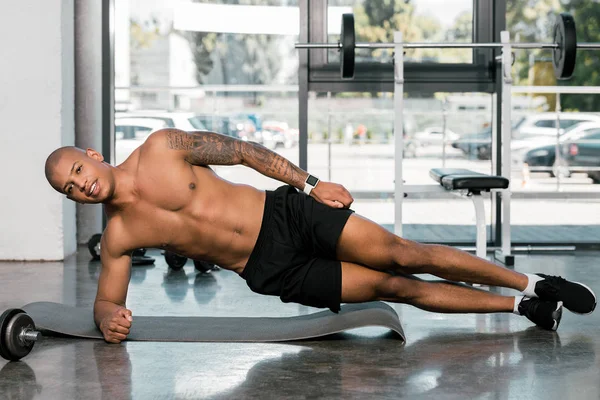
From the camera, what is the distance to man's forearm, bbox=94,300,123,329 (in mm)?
2549

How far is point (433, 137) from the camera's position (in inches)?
204

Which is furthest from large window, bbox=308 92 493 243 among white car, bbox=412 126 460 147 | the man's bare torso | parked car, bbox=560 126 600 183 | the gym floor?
the man's bare torso

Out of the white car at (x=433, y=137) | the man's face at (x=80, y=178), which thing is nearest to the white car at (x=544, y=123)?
the white car at (x=433, y=137)

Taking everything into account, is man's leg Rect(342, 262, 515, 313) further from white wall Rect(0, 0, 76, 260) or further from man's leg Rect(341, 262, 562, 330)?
white wall Rect(0, 0, 76, 260)

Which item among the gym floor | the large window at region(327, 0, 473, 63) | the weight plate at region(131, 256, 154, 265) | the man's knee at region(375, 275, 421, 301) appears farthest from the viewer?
the large window at region(327, 0, 473, 63)

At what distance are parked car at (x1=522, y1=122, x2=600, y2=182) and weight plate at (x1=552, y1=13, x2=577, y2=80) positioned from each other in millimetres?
933

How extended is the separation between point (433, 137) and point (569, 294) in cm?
256

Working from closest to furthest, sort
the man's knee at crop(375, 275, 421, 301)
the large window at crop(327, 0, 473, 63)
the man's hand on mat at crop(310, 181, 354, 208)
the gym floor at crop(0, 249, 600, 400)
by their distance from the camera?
the gym floor at crop(0, 249, 600, 400) < the man's hand on mat at crop(310, 181, 354, 208) < the man's knee at crop(375, 275, 421, 301) < the large window at crop(327, 0, 473, 63)

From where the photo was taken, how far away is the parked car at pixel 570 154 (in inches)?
204

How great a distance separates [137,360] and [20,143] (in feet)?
8.15

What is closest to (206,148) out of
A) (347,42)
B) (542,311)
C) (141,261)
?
(542,311)

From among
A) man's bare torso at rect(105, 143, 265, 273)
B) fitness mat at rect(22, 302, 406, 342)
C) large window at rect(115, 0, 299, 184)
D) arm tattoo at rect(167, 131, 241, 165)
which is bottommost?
fitness mat at rect(22, 302, 406, 342)

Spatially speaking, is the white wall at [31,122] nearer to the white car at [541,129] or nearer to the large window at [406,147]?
the large window at [406,147]

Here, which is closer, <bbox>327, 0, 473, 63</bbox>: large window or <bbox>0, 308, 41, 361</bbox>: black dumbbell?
<bbox>0, 308, 41, 361</bbox>: black dumbbell
